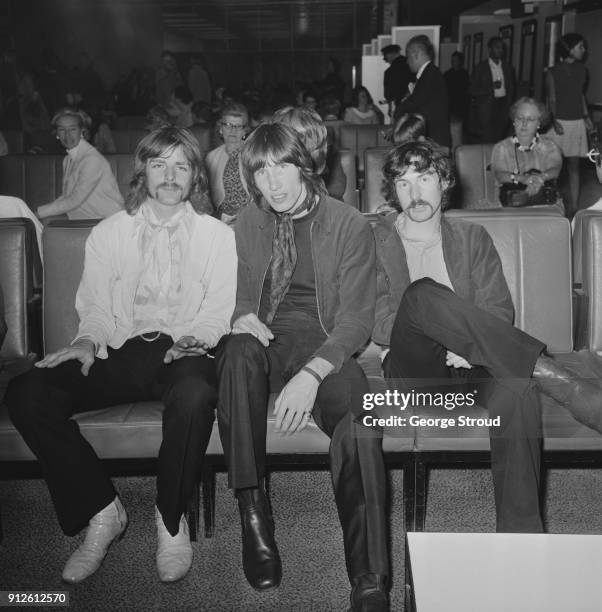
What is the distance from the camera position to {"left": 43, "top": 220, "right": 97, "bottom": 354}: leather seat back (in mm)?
2516

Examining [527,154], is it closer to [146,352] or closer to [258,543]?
[146,352]

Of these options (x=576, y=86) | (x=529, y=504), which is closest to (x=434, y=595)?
Answer: (x=529, y=504)

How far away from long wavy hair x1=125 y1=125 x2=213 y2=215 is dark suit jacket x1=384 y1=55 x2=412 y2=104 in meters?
5.04

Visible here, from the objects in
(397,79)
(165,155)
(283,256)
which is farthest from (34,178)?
(397,79)

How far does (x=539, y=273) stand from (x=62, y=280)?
1.52m

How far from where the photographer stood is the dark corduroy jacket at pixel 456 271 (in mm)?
2279

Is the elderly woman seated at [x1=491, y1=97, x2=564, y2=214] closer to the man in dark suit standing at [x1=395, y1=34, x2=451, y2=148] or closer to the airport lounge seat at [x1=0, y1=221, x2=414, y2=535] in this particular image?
the man in dark suit standing at [x1=395, y1=34, x2=451, y2=148]

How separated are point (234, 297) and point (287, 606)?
869mm

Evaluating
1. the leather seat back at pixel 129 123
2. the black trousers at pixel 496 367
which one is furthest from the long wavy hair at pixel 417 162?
the leather seat back at pixel 129 123

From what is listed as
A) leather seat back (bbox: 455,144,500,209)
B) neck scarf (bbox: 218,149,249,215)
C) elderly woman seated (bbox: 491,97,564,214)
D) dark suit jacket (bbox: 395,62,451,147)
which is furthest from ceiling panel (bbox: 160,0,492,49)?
neck scarf (bbox: 218,149,249,215)

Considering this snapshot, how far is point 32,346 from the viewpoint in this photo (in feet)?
8.52

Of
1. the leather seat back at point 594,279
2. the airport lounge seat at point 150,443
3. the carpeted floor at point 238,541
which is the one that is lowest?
the carpeted floor at point 238,541

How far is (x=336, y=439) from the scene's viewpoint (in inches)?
75.5

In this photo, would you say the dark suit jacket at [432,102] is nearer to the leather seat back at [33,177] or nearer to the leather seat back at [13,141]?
the leather seat back at [33,177]
